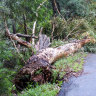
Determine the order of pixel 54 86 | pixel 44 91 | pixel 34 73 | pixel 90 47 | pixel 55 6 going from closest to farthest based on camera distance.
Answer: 1. pixel 44 91
2. pixel 54 86
3. pixel 34 73
4. pixel 90 47
5. pixel 55 6

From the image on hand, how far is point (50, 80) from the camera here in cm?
518

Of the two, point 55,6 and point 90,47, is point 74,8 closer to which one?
point 55,6

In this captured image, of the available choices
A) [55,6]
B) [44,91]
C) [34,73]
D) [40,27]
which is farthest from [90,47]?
[44,91]

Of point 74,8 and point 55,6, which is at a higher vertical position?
point 55,6

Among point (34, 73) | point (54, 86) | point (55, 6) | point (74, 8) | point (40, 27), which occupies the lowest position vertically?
point (54, 86)

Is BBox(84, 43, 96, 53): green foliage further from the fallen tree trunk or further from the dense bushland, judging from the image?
the fallen tree trunk

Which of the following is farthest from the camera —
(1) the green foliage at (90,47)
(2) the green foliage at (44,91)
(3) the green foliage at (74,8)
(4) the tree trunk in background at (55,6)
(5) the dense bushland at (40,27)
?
(4) the tree trunk in background at (55,6)

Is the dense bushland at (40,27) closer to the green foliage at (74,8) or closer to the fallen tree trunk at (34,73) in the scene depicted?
the green foliage at (74,8)

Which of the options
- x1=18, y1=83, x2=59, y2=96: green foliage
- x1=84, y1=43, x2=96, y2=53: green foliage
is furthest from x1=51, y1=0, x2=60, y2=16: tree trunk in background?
x1=18, y1=83, x2=59, y2=96: green foliage

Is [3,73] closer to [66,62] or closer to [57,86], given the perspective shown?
[57,86]

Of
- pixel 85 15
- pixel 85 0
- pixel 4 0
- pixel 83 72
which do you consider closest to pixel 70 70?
pixel 83 72

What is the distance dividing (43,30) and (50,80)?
21.7 ft

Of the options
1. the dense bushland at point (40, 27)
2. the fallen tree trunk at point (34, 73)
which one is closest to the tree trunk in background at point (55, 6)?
the dense bushland at point (40, 27)

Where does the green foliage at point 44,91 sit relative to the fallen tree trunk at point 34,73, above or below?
below
